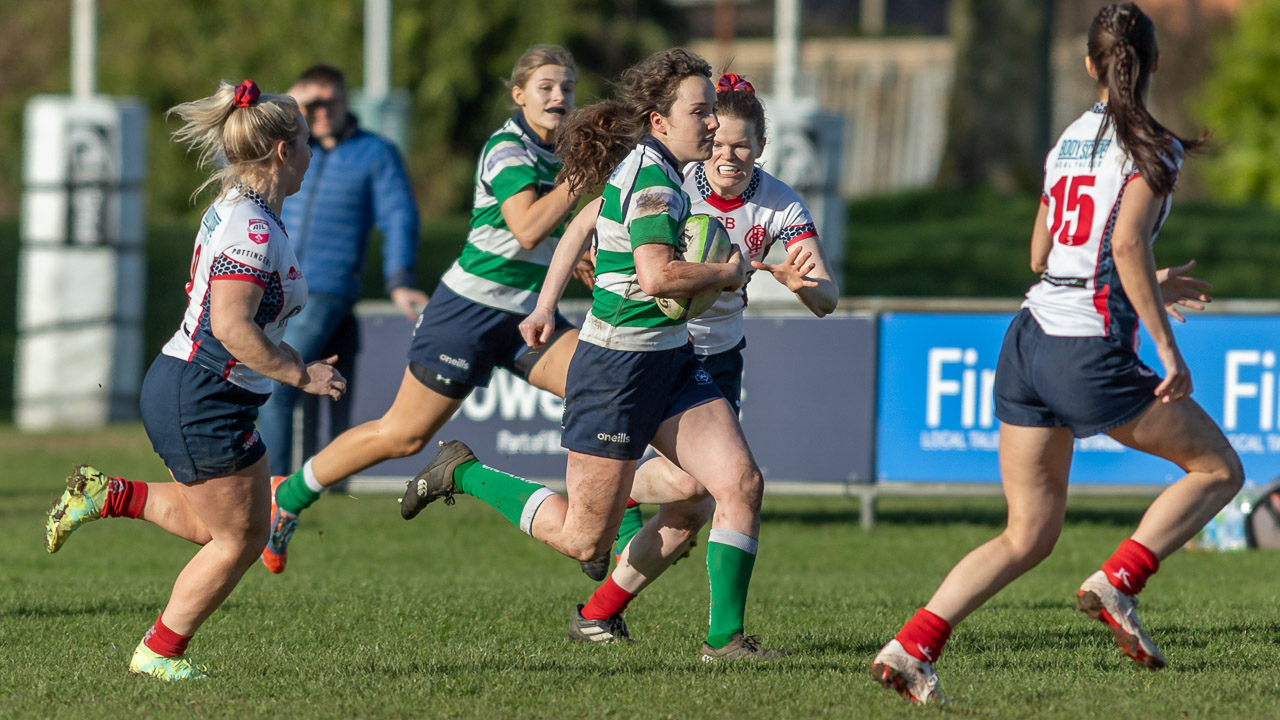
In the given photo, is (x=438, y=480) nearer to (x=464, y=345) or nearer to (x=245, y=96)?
(x=464, y=345)

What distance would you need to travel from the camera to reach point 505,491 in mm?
5965

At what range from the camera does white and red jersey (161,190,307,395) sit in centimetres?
504

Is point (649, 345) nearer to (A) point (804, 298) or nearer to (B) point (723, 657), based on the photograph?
(A) point (804, 298)

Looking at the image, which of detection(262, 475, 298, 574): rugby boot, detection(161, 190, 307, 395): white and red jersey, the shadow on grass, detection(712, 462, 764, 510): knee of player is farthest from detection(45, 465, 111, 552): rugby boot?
detection(712, 462, 764, 510): knee of player

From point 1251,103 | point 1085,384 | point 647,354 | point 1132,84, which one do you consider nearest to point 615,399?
point 647,354

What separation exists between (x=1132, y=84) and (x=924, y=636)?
5.80ft

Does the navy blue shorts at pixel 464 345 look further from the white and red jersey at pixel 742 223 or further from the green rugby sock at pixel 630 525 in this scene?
the white and red jersey at pixel 742 223

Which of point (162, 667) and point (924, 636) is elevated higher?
point (924, 636)

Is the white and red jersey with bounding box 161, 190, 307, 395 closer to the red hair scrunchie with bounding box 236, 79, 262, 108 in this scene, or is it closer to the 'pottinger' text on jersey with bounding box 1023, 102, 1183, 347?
the red hair scrunchie with bounding box 236, 79, 262, 108

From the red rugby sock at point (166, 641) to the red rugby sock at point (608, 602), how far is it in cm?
159

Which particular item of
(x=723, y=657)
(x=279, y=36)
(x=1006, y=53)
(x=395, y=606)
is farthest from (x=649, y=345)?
(x=279, y=36)

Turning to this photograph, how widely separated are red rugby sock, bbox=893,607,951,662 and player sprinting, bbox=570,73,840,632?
1305 millimetres

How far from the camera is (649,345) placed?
17.8 feet

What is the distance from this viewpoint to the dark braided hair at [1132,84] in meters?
4.74
